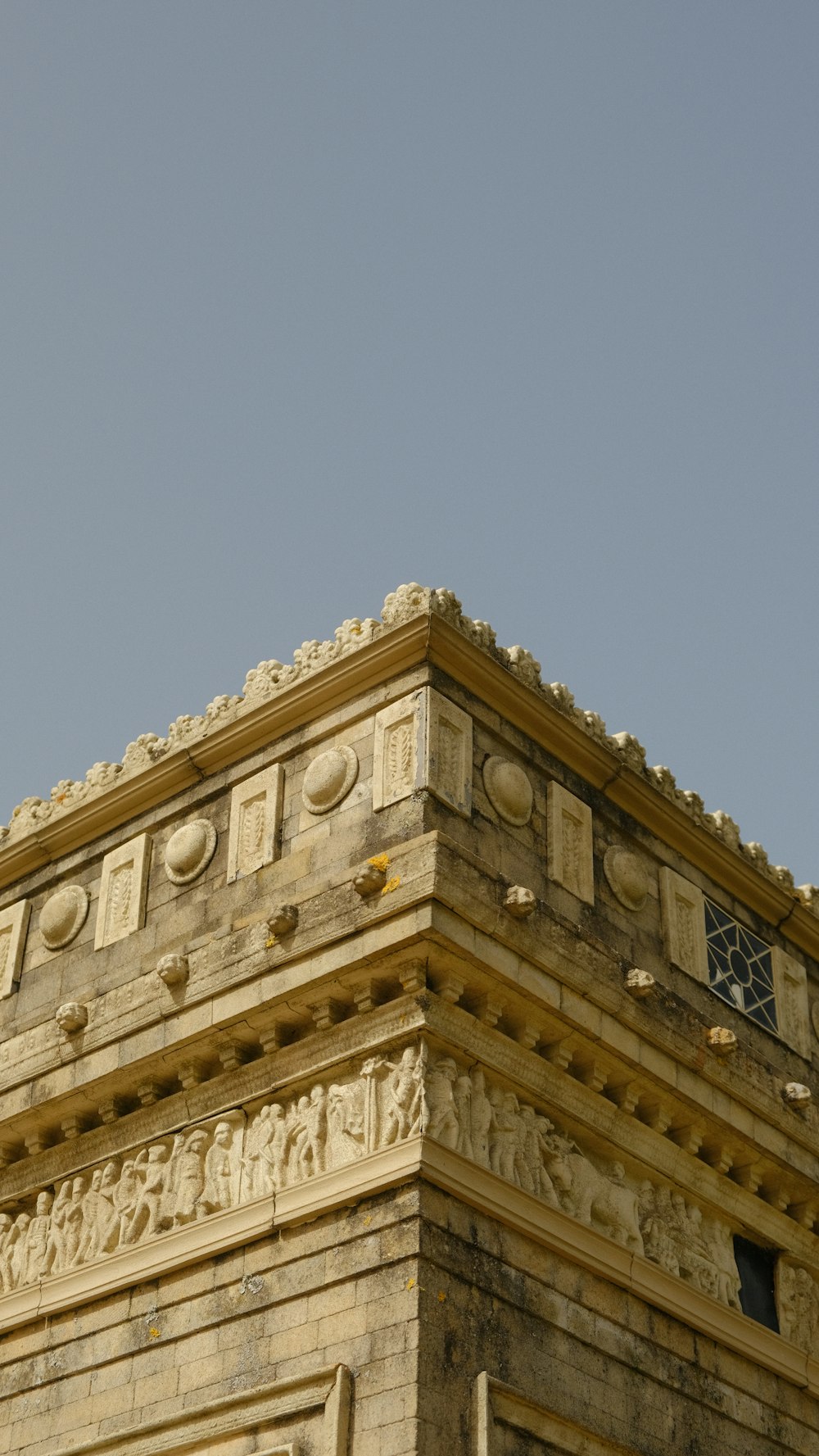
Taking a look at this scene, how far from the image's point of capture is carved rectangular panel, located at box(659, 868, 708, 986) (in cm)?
1725

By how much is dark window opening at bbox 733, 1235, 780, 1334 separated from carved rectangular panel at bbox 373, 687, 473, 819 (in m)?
4.42

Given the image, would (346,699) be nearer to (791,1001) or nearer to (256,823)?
(256,823)

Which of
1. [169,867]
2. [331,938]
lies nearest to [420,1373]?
[331,938]

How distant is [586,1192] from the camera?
595 inches

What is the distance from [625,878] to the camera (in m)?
17.0

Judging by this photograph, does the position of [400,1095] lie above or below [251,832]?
below

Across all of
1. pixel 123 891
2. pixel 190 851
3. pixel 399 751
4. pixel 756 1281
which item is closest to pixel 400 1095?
pixel 399 751

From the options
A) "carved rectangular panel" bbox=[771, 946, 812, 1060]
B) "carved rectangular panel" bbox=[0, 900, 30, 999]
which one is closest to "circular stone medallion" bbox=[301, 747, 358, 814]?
"carved rectangular panel" bbox=[0, 900, 30, 999]

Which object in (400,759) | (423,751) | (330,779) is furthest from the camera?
(330,779)

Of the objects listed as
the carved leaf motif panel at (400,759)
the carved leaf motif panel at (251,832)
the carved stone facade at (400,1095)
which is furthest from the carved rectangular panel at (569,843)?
the carved leaf motif panel at (251,832)

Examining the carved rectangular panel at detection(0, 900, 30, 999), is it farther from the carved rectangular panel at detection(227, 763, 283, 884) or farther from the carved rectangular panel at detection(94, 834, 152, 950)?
the carved rectangular panel at detection(227, 763, 283, 884)

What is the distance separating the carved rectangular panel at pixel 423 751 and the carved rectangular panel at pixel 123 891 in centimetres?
267

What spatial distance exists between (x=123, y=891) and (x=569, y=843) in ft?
12.5

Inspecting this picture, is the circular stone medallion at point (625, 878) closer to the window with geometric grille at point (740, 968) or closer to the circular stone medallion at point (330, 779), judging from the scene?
the window with geometric grille at point (740, 968)
